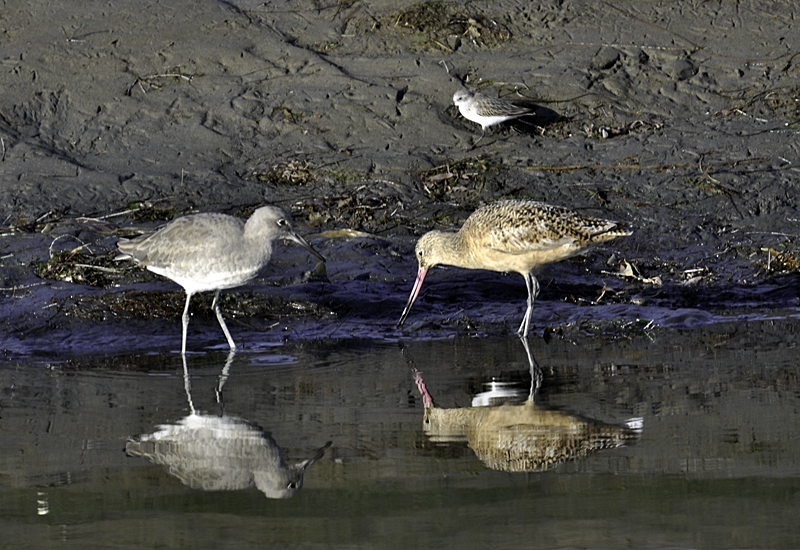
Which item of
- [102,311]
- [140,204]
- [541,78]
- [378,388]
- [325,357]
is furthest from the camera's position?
[541,78]

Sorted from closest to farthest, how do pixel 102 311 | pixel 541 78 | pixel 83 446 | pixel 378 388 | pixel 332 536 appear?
pixel 332 536 → pixel 83 446 → pixel 378 388 → pixel 102 311 → pixel 541 78

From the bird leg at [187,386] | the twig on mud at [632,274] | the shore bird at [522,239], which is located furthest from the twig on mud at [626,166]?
the bird leg at [187,386]

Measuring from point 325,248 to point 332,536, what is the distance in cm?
657

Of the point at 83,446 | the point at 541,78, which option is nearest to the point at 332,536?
the point at 83,446

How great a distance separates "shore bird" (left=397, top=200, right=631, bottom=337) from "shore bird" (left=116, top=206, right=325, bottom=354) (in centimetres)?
138

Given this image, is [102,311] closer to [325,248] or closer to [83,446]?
[325,248]

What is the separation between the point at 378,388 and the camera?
290 inches

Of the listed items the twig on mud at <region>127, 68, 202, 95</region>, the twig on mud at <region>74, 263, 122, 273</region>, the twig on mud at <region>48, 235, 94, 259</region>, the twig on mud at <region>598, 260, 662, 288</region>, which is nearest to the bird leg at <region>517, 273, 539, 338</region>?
the twig on mud at <region>598, 260, 662, 288</region>

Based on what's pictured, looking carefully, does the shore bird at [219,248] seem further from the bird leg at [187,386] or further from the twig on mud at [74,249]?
the twig on mud at [74,249]

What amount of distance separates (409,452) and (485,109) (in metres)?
7.30

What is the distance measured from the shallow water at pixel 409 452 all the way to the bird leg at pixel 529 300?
1.68 feet

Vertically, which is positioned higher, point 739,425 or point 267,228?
point 267,228

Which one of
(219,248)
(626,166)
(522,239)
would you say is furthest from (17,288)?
(626,166)

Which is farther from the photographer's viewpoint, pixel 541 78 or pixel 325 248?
pixel 541 78
